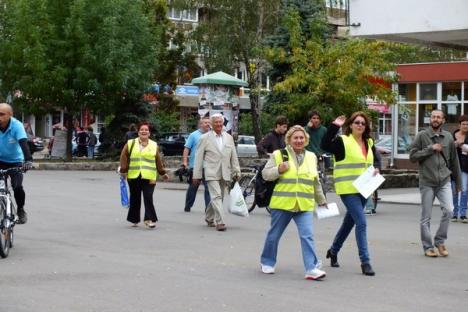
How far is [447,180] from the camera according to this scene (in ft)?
38.3

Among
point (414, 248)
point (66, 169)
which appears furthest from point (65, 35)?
point (414, 248)

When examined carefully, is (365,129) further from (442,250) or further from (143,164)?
(143,164)

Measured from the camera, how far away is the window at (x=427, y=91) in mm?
34406

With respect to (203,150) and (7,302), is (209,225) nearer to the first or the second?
(203,150)

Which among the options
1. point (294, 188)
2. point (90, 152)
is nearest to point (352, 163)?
point (294, 188)

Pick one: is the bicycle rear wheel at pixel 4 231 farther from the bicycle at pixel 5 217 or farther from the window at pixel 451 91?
the window at pixel 451 91

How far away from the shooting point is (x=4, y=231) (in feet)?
36.9

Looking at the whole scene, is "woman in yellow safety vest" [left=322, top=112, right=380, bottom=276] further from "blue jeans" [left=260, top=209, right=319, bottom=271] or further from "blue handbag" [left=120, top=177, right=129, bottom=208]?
"blue handbag" [left=120, top=177, right=129, bottom=208]

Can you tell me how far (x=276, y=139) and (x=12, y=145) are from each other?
5.75m

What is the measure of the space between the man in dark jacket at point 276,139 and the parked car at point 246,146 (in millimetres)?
32846

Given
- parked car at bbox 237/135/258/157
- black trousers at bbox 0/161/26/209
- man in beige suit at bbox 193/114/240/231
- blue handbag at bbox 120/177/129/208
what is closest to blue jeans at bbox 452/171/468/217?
man in beige suit at bbox 193/114/240/231

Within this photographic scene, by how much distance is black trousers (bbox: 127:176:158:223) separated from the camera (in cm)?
1472

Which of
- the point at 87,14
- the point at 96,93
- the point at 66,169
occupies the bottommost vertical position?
the point at 66,169

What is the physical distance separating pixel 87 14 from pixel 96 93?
3205 millimetres
